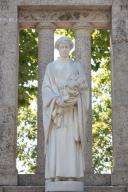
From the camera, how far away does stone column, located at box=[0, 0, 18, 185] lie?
1227 centimetres

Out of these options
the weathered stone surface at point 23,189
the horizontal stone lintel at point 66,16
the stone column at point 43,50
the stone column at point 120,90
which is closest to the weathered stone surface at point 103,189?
the stone column at point 120,90

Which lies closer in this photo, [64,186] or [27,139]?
Result: [64,186]

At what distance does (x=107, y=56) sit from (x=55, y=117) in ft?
22.7

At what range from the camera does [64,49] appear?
36.1ft

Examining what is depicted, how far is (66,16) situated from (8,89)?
6.84ft

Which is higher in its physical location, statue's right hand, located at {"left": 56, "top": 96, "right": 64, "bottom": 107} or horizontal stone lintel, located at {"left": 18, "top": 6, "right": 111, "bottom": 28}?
horizontal stone lintel, located at {"left": 18, "top": 6, "right": 111, "bottom": 28}

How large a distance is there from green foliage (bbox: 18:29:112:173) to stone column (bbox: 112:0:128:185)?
336 cm

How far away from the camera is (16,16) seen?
13.0 metres

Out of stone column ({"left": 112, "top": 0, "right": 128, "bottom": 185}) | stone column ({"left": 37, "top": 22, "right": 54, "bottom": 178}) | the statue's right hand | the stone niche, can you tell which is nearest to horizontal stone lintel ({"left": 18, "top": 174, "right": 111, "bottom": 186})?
the stone niche

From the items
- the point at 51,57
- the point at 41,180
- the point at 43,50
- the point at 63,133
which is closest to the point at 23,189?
the point at 41,180

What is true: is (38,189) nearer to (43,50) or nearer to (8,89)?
(8,89)

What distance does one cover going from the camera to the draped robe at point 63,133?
10.6m

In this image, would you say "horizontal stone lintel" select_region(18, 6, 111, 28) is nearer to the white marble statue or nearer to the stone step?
the white marble statue

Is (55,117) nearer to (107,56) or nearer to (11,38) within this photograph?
(11,38)
